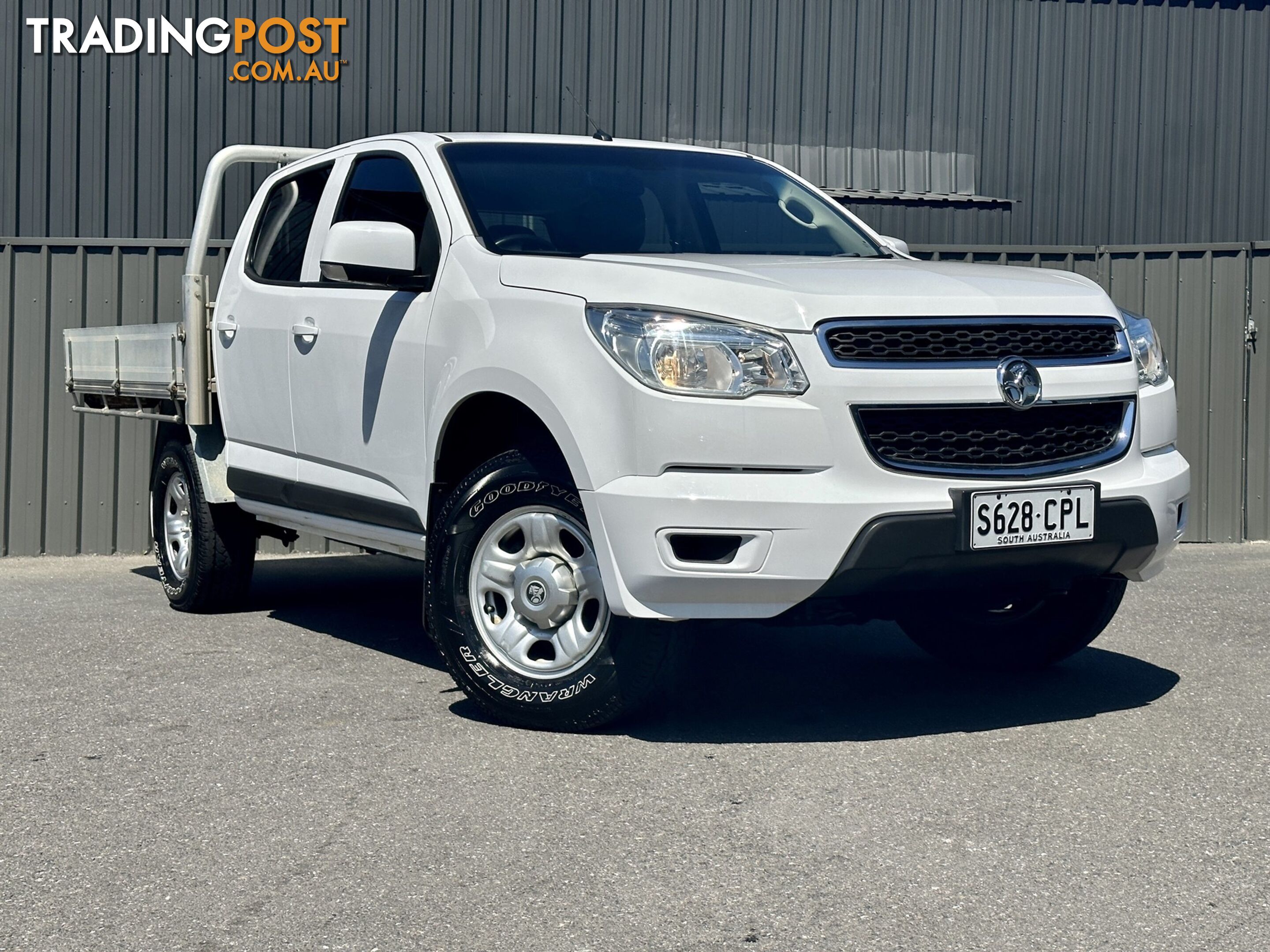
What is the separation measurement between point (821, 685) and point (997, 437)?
1430mm

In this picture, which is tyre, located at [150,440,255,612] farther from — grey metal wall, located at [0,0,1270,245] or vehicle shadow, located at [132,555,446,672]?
grey metal wall, located at [0,0,1270,245]

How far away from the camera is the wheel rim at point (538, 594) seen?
477 cm

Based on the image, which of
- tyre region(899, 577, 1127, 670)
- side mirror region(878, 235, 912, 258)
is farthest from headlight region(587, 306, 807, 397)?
side mirror region(878, 235, 912, 258)

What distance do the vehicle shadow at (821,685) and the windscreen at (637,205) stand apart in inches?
56.4

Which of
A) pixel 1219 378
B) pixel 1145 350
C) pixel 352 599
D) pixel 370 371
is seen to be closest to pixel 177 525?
pixel 352 599

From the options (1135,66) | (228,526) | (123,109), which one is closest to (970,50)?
(1135,66)

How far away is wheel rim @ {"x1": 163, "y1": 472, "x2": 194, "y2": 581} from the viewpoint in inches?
293

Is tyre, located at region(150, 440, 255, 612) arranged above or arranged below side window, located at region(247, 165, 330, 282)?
below

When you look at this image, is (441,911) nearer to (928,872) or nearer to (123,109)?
(928,872)

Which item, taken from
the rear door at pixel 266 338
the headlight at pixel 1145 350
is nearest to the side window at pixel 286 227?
the rear door at pixel 266 338

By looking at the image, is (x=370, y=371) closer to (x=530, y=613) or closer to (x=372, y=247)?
(x=372, y=247)

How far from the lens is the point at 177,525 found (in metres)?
7.59

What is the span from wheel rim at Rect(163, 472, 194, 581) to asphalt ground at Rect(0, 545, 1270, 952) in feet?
3.09

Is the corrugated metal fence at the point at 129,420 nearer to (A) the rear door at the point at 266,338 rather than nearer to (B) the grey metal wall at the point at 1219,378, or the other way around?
(B) the grey metal wall at the point at 1219,378
